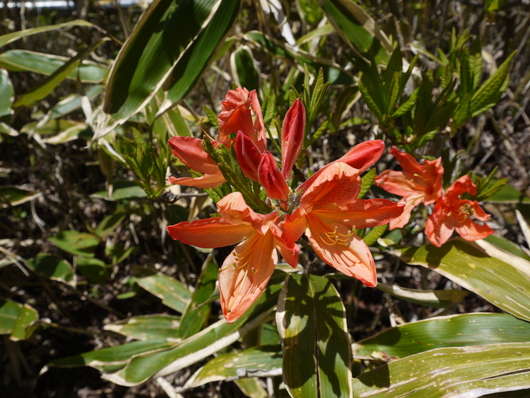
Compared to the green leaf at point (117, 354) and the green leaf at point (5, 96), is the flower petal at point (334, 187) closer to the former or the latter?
the green leaf at point (117, 354)

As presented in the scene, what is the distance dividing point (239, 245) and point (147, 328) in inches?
42.7

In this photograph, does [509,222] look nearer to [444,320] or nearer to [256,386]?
[444,320]

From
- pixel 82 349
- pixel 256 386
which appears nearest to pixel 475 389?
pixel 256 386

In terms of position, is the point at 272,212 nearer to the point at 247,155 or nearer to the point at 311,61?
the point at 247,155

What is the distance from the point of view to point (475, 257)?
116 centimetres

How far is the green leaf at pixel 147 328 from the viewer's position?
1.66 meters

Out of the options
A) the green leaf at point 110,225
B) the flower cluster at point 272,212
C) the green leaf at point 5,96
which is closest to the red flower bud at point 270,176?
the flower cluster at point 272,212

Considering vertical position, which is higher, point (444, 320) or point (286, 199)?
point (286, 199)

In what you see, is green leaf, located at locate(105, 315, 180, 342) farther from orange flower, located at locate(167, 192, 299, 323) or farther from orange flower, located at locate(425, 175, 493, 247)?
orange flower, located at locate(425, 175, 493, 247)

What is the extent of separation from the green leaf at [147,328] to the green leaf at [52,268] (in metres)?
0.30

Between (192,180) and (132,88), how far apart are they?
434 millimetres

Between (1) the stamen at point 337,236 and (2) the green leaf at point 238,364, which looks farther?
(2) the green leaf at point 238,364

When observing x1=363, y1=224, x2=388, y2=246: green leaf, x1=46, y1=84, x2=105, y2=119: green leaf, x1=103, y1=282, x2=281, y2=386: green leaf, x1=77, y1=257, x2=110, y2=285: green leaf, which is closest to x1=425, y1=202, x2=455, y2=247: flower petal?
x1=363, y1=224, x2=388, y2=246: green leaf

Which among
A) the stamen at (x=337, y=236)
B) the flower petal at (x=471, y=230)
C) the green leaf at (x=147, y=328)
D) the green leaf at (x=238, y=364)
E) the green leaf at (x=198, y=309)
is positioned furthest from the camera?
the green leaf at (x=147, y=328)
